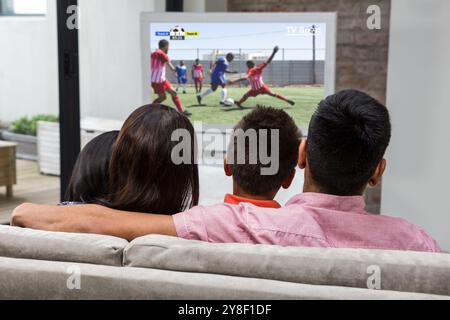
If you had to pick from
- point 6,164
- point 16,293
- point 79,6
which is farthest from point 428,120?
point 16,293

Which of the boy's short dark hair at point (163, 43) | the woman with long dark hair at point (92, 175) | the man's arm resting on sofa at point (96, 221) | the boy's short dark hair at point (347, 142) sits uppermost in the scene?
the boy's short dark hair at point (163, 43)

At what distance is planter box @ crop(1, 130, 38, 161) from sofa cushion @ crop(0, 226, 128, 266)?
8.04ft

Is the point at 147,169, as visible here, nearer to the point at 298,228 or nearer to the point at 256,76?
the point at 298,228

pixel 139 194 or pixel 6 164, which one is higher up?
pixel 139 194

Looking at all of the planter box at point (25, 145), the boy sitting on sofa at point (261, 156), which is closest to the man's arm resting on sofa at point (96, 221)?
the boy sitting on sofa at point (261, 156)

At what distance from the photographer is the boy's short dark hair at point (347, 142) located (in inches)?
61.0

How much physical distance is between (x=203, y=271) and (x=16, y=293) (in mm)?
410

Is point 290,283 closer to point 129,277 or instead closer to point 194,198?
point 129,277

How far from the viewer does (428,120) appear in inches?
152

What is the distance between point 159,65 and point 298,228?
2614 millimetres

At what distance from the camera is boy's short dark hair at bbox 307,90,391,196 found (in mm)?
1549

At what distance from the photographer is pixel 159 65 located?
12.8 ft

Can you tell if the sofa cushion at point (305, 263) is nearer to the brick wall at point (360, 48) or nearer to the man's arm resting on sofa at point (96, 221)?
the man's arm resting on sofa at point (96, 221)

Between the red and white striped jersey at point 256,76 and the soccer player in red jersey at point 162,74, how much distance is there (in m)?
0.43
